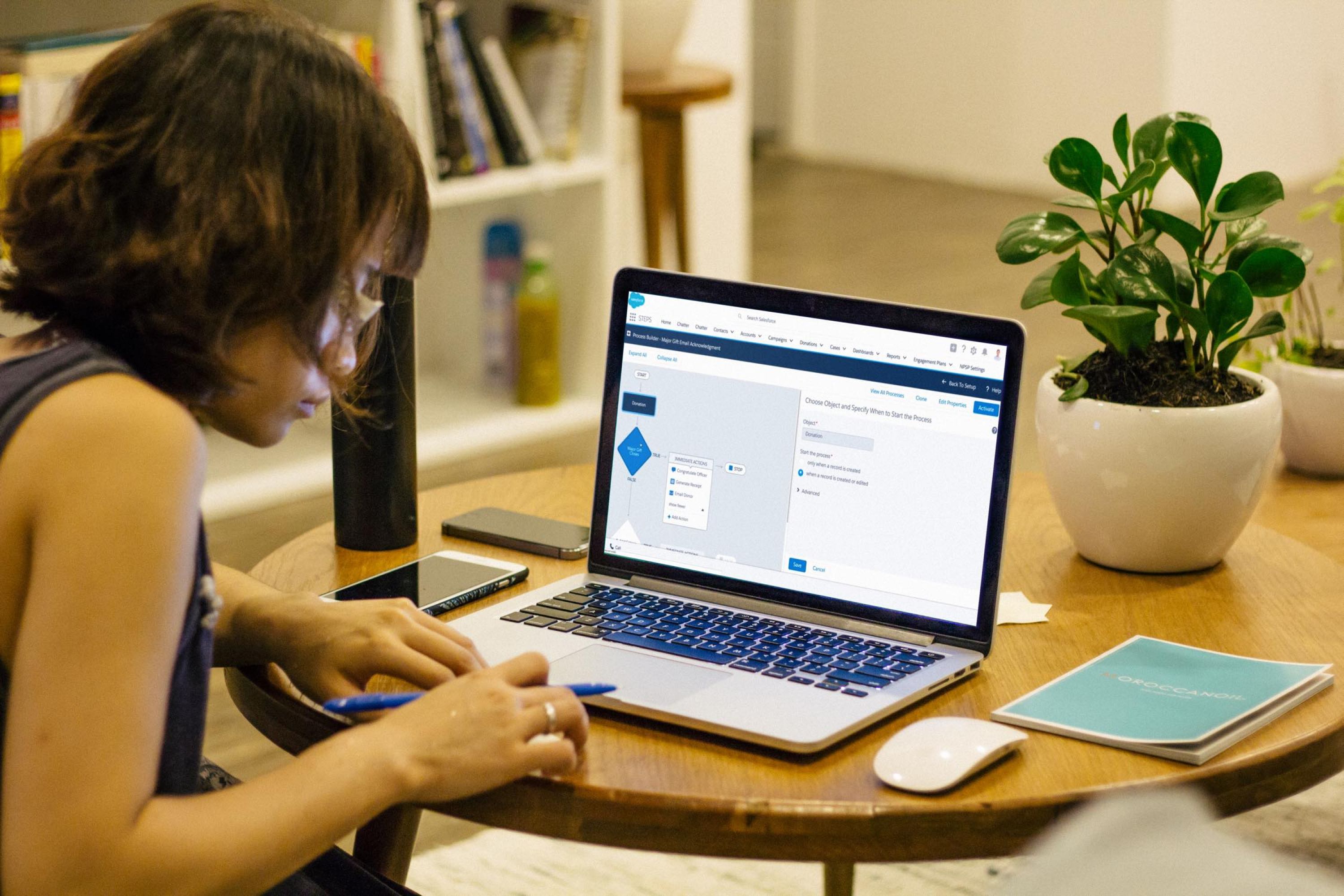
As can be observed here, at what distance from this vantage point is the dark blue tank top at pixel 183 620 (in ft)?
2.50

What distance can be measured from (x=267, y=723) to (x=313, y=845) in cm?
22

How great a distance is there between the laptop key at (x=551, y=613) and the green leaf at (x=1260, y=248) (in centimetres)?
59

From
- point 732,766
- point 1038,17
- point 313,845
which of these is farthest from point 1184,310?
point 1038,17

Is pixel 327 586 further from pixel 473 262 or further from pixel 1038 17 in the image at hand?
pixel 1038 17

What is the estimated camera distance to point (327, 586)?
1.17 m

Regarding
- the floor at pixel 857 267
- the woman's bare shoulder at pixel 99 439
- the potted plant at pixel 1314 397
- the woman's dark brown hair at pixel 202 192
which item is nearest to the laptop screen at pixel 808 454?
the woman's dark brown hair at pixel 202 192

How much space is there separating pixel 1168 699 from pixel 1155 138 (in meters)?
0.47

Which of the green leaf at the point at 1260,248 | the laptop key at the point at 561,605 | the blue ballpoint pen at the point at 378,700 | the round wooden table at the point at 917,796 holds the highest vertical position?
the green leaf at the point at 1260,248

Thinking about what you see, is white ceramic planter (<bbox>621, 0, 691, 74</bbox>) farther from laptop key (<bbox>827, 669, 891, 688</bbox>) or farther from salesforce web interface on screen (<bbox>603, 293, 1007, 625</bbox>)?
laptop key (<bbox>827, 669, 891, 688</bbox>)

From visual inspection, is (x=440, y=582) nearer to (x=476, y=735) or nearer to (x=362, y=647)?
(x=362, y=647)

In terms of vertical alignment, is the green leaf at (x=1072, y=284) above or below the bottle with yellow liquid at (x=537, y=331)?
above

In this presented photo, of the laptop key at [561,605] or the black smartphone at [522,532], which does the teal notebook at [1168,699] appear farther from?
the black smartphone at [522,532]

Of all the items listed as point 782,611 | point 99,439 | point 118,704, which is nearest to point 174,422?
point 99,439

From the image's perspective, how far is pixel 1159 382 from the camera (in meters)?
1.19
